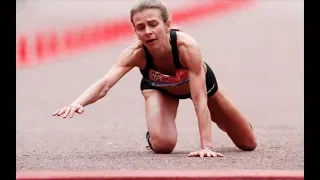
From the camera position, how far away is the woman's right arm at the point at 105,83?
3.58m

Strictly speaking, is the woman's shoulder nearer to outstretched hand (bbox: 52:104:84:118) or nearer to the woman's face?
the woman's face

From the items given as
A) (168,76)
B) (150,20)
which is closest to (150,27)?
(150,20)

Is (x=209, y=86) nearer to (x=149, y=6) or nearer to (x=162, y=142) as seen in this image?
(x=162, y=142)

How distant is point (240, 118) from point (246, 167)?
831 mm

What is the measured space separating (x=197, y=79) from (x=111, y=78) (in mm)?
463

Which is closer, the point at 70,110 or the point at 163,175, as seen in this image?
the point at 163,175

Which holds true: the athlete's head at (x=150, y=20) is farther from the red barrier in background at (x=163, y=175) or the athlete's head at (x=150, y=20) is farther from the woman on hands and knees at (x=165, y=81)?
the red barrier in background at (x=163, y=175)

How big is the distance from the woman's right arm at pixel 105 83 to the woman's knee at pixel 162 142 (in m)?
0.41

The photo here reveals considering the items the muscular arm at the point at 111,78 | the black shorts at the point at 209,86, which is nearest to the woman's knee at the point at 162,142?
the black shorts at the point at 209,86

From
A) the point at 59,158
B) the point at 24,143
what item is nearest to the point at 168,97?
the point at 59,158

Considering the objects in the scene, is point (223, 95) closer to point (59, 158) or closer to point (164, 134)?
point (164, 134)

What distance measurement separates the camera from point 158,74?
4.06m

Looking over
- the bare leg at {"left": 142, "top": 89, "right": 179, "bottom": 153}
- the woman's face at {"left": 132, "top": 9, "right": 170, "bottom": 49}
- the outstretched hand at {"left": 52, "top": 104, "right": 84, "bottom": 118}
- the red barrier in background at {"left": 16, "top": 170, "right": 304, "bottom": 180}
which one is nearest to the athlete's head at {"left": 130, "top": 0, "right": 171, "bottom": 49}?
the woman's face at {"left": 132, "top": 9, "right": 170, "bottom": 49}

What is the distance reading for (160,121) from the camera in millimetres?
4070
